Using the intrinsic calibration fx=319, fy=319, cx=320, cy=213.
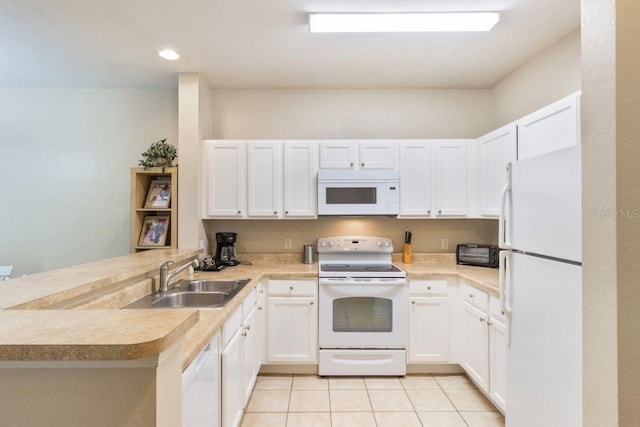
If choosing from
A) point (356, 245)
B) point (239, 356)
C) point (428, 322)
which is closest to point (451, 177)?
point (356, 245)

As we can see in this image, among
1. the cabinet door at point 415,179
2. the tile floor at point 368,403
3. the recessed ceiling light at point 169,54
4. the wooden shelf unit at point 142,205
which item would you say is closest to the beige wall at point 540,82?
the cabinet door at point 415,179

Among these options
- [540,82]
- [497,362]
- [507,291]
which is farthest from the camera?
[540,82]

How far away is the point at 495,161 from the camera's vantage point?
8.91ft

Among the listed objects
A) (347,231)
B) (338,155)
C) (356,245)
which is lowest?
(356,245)

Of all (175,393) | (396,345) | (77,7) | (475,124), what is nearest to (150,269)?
(175,393)

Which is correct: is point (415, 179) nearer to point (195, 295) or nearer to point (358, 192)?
point (358, 192)

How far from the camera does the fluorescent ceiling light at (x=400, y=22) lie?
82.3 inches

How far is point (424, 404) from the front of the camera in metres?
2.37

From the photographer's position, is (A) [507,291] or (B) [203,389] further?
(A) [507,291]

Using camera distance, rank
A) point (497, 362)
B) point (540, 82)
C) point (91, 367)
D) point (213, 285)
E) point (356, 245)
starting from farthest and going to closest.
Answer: point (356, 245)
point (540, 82)
point (213, 285)
point (497, 362)
point (91, 367)

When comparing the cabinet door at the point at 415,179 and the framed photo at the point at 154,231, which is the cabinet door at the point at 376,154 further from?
the framed photo at the point at 154,231

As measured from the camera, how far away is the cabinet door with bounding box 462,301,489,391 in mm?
2307

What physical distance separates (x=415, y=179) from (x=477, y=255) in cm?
94

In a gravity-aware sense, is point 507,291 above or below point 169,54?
below
